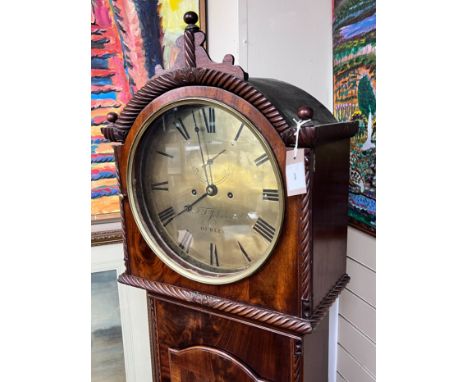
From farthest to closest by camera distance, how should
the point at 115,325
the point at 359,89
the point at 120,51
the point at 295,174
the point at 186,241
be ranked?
1. the point at 115,325
2. the point at 120,51
3. the point at 359,89
4. the point at 186,241
5. the point at 295,174

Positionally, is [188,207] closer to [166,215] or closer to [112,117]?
[166,215]

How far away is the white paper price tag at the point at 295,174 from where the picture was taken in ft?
2.52

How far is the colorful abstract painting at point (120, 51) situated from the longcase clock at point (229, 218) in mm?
419

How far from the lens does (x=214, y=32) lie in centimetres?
137

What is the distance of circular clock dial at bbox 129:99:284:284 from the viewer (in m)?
0.83

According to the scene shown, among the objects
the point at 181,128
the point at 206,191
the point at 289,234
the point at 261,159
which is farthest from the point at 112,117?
the point at 289,234

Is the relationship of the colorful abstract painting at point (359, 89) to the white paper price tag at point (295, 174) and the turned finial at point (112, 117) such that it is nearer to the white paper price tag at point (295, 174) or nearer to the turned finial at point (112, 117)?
the white paper price tag at point (295, 174)

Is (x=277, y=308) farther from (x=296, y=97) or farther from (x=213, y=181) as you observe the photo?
(x=296, y=97)

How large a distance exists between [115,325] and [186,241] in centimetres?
71

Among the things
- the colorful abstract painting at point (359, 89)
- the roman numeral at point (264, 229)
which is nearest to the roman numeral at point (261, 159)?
the roman numeral at point (264, 229)

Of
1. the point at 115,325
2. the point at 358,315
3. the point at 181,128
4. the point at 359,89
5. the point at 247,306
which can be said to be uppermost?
the point at 359,89

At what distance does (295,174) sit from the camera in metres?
0.77
